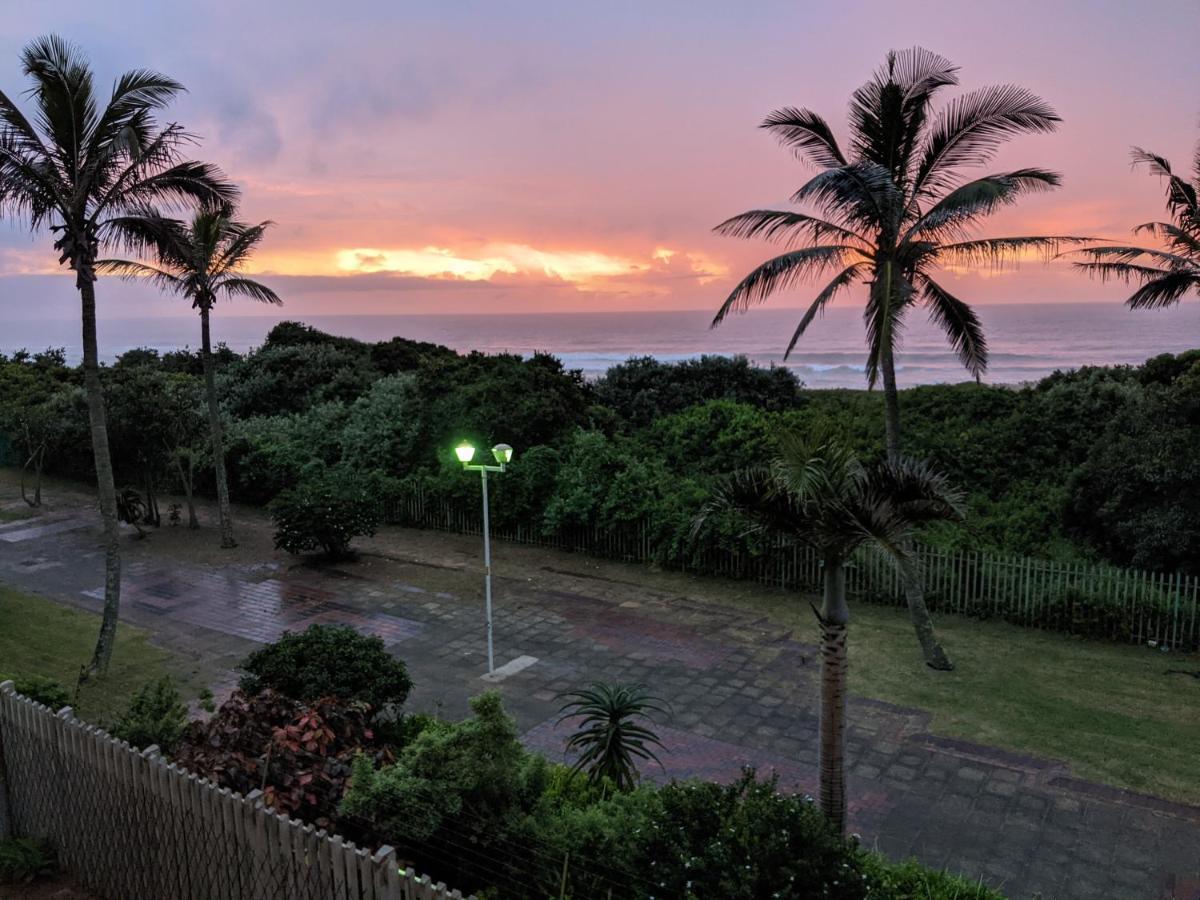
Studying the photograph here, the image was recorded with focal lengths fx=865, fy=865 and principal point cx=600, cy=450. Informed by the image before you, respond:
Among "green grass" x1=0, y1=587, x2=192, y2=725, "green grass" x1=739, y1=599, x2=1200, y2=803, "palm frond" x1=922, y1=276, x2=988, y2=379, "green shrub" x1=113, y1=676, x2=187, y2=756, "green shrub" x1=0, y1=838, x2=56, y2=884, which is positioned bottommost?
"green grass" x1=0, y1=587, x2=192, y2=725

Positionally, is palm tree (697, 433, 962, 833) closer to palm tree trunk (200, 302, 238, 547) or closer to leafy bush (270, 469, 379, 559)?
leafy bush (270, 469, 379, 559)

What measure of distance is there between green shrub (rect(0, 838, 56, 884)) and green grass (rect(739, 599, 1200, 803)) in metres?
8.39

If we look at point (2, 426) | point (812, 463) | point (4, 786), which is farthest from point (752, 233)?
point (2, 426)

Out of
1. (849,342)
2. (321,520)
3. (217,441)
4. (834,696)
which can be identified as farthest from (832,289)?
(849,342)

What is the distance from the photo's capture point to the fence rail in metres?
12.1

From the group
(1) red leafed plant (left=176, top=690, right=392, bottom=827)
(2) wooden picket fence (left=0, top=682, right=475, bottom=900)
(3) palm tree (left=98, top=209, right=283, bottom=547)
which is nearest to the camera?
(2) wooden picket fence (left=0, top=682, right=475, bottom=900)

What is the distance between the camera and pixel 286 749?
243 inches

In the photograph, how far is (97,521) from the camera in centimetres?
2086

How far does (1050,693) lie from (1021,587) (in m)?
2.71

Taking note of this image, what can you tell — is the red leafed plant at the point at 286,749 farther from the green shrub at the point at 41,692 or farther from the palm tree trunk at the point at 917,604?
the palm tree trunk at the point at 917,604

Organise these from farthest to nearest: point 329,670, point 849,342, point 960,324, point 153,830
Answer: point 849,342
point 960,324
point 329,670
point 153,830

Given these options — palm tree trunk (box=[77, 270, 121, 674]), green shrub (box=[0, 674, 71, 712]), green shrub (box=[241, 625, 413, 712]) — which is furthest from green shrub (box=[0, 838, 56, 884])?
palm tree trunk (box=[77, 270, 121, 674])

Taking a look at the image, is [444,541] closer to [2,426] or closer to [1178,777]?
[1178,777]

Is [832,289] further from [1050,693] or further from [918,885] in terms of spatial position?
[918,885]
